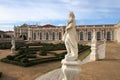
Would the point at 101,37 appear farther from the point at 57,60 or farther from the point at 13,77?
the point at 13,77

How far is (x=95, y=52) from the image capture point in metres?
20.5

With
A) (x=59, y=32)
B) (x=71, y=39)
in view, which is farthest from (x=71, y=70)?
(x=59, y=32)

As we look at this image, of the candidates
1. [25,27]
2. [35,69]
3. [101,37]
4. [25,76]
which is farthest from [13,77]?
[25,27]

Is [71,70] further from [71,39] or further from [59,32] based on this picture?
[59,32]

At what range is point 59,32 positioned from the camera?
8275 cm

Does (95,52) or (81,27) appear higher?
(81,27)

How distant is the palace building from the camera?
7375 centimetres

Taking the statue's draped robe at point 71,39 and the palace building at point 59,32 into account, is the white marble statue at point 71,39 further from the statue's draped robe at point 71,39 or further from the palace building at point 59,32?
the palace building at point 59,32

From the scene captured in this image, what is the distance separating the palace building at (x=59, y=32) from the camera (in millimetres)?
73750

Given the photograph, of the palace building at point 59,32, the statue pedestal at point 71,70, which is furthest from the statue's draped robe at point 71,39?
the palace building at point 59,32

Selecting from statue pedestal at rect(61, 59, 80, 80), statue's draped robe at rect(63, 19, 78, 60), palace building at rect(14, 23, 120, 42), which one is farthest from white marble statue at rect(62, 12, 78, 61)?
palace building at rect(14, 23, 120, 42)

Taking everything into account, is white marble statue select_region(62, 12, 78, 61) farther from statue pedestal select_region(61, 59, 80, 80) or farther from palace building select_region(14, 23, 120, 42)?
palace building select_region(14, 23, 120, 42)

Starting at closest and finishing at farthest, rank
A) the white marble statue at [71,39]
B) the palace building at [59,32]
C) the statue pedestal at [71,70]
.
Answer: the statue pedestal at [71,70]
the white marble statue at [71,39]
the palace building at [59,32]

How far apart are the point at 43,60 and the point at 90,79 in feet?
34.8
